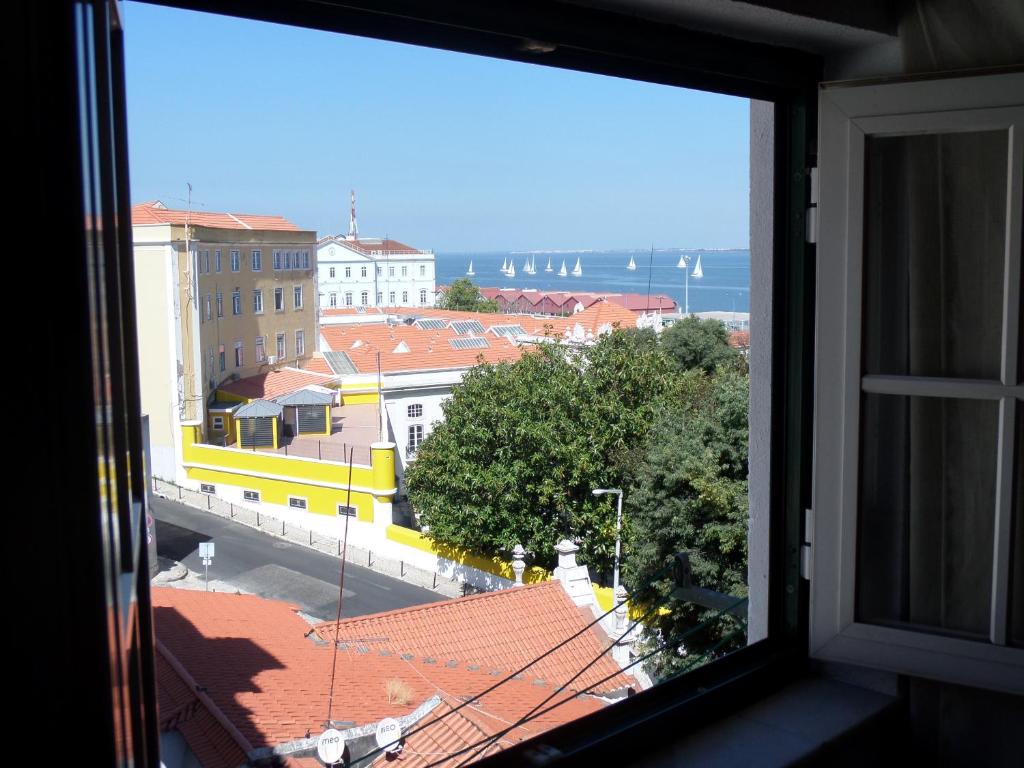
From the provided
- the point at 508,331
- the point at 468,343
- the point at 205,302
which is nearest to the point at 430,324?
the point at 508,331

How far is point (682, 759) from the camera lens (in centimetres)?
132

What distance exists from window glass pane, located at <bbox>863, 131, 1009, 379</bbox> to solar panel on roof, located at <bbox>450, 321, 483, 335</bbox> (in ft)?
53.7

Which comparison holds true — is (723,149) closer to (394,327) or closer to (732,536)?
(394,327)

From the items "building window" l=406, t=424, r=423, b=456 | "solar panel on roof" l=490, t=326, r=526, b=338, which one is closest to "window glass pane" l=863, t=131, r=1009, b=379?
"building window" l=406, t=424, r=423, b=456

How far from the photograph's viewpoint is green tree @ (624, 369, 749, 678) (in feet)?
23.6

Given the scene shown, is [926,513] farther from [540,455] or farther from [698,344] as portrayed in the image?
[698,344]

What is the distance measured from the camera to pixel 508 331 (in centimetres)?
1958

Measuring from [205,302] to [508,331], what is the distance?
27.6 ft

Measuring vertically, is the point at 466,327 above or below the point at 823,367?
below

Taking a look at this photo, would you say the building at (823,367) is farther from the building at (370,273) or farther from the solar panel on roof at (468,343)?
the solar panel on roof at (468,343)

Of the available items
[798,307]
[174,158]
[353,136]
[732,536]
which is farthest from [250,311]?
[798,307]

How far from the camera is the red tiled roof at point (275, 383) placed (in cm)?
1437

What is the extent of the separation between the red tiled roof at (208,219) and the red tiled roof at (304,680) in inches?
216

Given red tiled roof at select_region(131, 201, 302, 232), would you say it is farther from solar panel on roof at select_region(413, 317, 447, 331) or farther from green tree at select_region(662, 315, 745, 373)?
green tree at select_region(662, 315, 745, 373)
